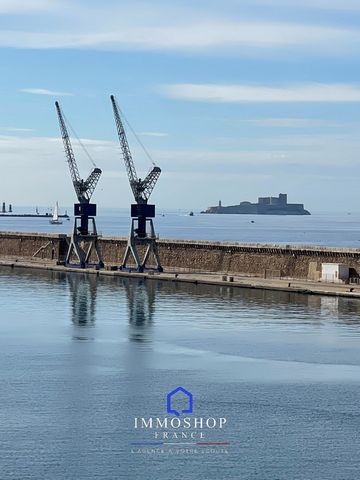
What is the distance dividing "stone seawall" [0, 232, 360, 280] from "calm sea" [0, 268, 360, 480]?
18.7 meters

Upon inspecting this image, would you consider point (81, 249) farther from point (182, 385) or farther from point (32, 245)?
point (182, 385)

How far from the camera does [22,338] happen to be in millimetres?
80125

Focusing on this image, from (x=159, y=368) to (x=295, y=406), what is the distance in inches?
521

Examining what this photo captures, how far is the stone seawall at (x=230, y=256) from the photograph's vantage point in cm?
12494

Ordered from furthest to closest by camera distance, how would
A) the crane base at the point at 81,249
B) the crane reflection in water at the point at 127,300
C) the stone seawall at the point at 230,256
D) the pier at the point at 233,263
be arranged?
the crane base at the point at 81,249 → the stone seawall at the point at 230,256 → the pier at the point at 233,263 → the crane reflection in water at the point at 127,300

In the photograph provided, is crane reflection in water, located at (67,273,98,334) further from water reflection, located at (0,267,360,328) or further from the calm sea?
the calm sea

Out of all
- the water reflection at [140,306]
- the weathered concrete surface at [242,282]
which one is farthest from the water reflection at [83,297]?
the weathered concrete surface at [242,282]

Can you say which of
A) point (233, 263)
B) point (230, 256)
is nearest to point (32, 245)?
point (230, 256)

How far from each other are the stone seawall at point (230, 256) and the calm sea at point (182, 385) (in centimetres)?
1868

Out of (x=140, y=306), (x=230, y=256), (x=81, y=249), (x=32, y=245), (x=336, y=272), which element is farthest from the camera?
(x=32, y=245)

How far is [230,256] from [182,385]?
251 ft

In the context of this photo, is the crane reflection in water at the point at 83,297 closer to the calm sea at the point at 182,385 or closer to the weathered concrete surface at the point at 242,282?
the calm sea at the point at 182,385

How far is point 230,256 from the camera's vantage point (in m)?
138

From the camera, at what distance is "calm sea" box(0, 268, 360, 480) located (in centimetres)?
4662
